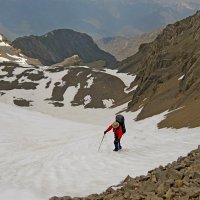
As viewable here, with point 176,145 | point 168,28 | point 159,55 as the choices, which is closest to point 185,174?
point 176,145

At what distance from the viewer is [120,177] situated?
15.3m

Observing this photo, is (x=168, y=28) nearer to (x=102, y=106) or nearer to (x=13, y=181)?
(x=102, y=106)

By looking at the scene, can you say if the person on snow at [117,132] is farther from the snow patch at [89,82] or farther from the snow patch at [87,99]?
the snow patch at [89,82]

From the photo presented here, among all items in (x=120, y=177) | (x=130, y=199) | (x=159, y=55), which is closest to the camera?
(x=130, y=199)

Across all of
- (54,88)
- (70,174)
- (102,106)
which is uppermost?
(54,88)

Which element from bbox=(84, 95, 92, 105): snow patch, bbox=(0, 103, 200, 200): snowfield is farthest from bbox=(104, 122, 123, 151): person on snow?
bbox=(84, 95, 92, 105): snow patch

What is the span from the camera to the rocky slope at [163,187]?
1009cm

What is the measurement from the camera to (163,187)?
10711mm

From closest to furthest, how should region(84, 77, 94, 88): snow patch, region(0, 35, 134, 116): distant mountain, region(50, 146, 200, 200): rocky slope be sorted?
1. region(50, 146, 200, 200): rocky slope
2. region(0, 35, 134, 116): distant mountain
3. region(84, 77, 94, 88): snow patch

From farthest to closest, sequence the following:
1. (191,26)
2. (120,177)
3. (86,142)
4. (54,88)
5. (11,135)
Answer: (54,88) → (191,26) → (11,135) → (86,142) → (120,177)

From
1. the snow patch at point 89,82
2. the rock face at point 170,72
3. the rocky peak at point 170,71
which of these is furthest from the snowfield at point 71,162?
the snow patch at point 89,82

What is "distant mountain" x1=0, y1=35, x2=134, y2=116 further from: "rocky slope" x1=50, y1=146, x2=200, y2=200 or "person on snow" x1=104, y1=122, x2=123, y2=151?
"rocky slope" x1=50, y1=146, x2=200, y2=200

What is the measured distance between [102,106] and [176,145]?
4333 inches

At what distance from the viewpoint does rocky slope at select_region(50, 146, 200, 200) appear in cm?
1009
